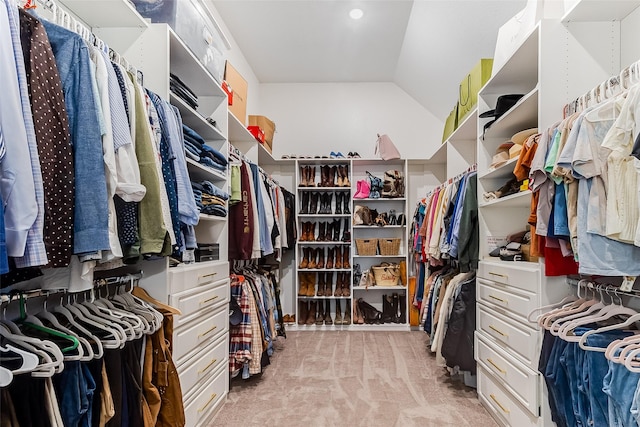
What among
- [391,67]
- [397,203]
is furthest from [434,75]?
[397,203]

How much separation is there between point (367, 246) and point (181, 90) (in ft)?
9.52

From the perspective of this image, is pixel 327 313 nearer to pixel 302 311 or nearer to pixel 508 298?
pixel 302 311

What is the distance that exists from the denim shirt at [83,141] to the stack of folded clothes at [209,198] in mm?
967

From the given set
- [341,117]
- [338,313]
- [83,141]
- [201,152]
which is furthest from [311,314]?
[83,141]

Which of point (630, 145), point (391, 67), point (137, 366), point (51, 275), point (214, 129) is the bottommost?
point (137, 366)

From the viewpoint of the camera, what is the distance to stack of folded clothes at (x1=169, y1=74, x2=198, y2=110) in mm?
1844

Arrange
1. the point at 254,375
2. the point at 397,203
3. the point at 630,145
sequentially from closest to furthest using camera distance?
the point at 630,145 → the point at 254,375 → the point at 397,203

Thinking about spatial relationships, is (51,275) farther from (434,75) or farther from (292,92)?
(292,92)

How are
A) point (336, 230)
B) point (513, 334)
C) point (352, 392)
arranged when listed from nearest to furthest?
point (513, 334)
point (352, 392)
point (336, 230)

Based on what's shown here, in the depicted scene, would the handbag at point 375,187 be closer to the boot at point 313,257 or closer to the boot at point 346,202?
the boot at point 346,202

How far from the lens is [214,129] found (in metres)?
2.25

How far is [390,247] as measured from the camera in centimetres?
437

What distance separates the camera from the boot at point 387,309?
171 inches

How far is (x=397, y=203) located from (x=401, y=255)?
609mm
